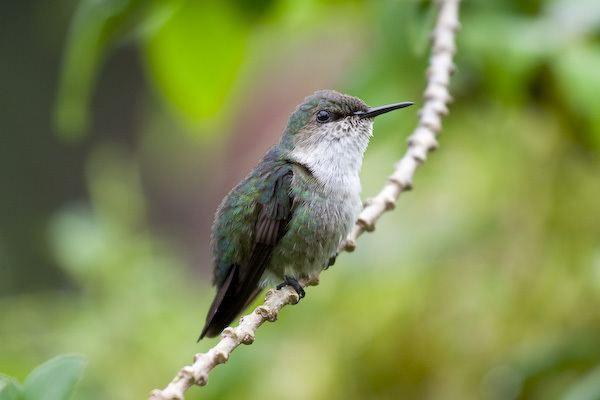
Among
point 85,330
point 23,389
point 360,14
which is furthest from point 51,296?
point 23,389

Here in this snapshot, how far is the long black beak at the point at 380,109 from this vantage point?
106 inches

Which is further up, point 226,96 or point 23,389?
point 226,96

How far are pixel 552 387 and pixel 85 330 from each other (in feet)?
5.67

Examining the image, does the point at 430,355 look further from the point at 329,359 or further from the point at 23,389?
the point at 23,389

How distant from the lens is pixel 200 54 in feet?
10.00

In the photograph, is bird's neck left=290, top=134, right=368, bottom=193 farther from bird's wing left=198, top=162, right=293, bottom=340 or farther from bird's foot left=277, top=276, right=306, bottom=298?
bird's foot left=277, top=276, right=306, bottom=298

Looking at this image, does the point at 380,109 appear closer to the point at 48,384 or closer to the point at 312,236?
the point at 312,236

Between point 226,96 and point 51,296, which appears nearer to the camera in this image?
point 226,96

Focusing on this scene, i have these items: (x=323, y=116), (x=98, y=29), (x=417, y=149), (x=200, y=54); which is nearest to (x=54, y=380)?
(x=417, y=149)

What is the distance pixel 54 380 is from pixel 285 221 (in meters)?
1.60

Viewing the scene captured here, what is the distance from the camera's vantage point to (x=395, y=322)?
312 centimetres

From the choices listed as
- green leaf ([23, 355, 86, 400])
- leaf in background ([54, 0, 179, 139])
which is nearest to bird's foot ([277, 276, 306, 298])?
leaf in background ([54, 0, 179, 139])

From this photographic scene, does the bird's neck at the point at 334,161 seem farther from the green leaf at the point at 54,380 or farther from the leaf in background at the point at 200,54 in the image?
the green leaf at the point at 54,380

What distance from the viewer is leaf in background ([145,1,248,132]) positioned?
9.96 feet
